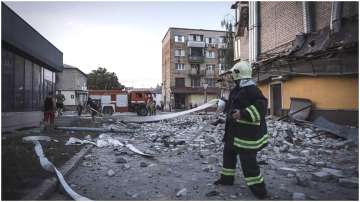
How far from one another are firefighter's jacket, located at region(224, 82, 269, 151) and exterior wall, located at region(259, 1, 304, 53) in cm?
1348

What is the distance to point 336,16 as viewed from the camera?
565 inches

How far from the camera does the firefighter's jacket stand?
16.4 feet

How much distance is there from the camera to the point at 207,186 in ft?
18.7

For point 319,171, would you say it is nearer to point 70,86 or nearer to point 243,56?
point 243,56

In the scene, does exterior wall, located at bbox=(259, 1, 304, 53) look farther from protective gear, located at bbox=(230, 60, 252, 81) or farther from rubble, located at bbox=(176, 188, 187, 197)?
rubble, located at bbox=(176, 188, 187, 197)

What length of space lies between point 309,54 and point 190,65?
4992 centimetres

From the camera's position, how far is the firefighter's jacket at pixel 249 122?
4.98 meters

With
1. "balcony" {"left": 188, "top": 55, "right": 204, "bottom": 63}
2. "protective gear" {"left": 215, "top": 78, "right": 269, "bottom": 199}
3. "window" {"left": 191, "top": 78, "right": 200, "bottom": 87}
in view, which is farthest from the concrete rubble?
"balcony" {"left": 188, "top": 55, "right": 204, "bottom": 63}

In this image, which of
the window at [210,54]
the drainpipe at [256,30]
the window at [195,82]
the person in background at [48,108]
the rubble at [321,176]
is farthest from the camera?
the window at [210,54]

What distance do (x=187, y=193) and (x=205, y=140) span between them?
6160mm

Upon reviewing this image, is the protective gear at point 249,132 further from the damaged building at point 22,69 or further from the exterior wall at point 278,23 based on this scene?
the exterior wall at point 278,23

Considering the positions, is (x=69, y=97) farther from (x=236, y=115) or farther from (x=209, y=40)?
(x=236, y=115)

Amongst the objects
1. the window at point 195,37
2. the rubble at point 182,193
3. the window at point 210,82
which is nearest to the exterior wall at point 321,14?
the rubble at point 182,193

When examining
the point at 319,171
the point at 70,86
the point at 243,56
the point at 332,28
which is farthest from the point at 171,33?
the point at 319,171
